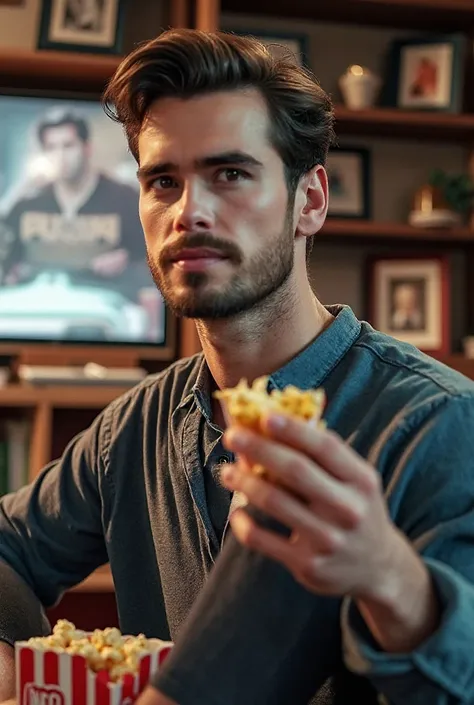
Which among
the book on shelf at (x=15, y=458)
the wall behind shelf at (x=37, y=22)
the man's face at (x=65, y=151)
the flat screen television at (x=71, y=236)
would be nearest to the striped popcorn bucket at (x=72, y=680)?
the book on shelf at (x=15, y=458)

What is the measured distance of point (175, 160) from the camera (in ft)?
4.06

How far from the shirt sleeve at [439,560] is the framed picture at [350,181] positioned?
72.0 inches

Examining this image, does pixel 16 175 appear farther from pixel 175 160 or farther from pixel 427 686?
pixel 427 686

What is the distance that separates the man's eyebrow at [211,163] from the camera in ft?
4.01

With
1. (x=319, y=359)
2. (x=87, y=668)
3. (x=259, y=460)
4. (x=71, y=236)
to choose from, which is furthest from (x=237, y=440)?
(x=71, y=236)

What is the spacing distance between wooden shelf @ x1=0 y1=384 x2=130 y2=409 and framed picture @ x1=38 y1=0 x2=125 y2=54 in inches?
34.1

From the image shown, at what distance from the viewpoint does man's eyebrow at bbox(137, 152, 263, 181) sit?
1222mm

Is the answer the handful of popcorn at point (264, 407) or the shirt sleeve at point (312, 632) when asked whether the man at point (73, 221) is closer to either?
the shirt sleeve at point (312, 632)

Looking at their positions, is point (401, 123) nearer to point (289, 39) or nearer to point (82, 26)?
point (289, 39)

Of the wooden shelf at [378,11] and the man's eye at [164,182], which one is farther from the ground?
the wooden shelf at [378,11]

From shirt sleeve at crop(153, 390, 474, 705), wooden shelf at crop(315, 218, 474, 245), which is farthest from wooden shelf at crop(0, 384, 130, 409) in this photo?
shirt sleeve at crop(153, 390, 474, 705)

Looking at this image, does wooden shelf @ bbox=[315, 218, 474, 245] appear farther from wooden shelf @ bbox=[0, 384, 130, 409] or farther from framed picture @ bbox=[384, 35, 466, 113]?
wooden shelf @ bbox=[0, 384, 130, 409]

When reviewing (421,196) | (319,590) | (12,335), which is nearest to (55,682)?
(319,590)

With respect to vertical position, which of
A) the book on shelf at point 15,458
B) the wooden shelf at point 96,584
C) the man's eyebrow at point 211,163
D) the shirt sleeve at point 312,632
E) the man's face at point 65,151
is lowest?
the wooden shelf at point 96,584
